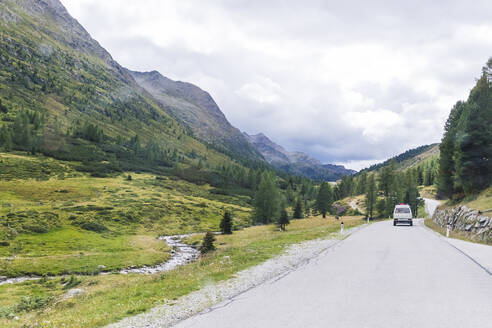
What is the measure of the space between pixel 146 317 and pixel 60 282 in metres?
30.6

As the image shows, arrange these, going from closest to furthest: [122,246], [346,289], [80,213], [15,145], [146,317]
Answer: [146,317], [346,289], [122,246], [80,213], [15,145]

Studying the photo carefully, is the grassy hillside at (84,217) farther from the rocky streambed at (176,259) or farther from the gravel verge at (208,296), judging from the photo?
the gravel verge at (208,296)

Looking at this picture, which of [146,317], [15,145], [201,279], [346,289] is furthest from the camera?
[15,145]

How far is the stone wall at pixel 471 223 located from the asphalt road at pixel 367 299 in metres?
13.3

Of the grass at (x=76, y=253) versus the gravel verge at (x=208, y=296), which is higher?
the gravel verge at (x=208, y=296)

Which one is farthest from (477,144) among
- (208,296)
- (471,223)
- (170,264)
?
(170,264)

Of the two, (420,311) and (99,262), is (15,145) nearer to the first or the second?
(99,262)

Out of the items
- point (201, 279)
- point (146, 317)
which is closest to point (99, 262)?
point (201, 279)

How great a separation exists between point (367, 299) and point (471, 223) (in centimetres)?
2475

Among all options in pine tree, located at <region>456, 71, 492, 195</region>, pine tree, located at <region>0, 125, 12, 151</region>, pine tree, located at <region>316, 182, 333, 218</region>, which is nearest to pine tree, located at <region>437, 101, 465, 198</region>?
pine tree, located at <region>456, 71, 492, 195</region>

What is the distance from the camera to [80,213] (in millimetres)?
70375

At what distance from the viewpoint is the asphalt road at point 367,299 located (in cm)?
683

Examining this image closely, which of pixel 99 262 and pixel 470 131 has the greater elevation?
pixel 470 131

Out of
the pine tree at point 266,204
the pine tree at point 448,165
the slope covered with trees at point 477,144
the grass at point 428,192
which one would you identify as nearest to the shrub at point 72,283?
the slope covered with trees at point 477,144
